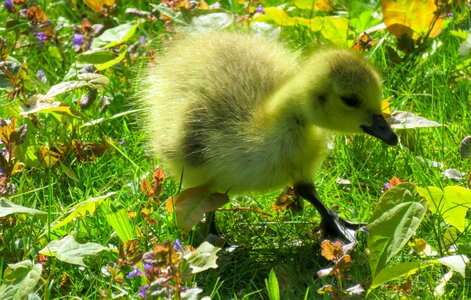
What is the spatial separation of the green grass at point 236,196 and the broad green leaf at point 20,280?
0.28 ft

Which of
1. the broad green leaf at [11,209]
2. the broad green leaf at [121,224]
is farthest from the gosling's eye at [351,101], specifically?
the broad green leaf at [11,209]

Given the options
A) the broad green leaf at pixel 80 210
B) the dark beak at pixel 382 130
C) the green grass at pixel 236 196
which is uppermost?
the dark beak at pixel 382 130

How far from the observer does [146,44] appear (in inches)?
152

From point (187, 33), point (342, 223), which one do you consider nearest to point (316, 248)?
point (342, 223)

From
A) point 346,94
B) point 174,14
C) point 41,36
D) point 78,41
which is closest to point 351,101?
point 346,94

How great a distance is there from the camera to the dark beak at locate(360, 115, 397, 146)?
2502 mm

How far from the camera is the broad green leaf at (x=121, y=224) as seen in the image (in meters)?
2.56

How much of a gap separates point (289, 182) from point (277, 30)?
3.40 ft

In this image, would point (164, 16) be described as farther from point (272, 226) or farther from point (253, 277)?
point (253, 277)

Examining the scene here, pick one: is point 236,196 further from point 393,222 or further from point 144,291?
point 144,291

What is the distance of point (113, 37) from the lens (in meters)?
3.65

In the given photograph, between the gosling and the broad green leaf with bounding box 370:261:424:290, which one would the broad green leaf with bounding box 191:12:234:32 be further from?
the broad green leaf with bounding box 370:261:424:290

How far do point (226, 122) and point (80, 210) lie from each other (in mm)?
487

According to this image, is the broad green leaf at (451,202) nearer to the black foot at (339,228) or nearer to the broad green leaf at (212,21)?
the black foot at (339,228)
